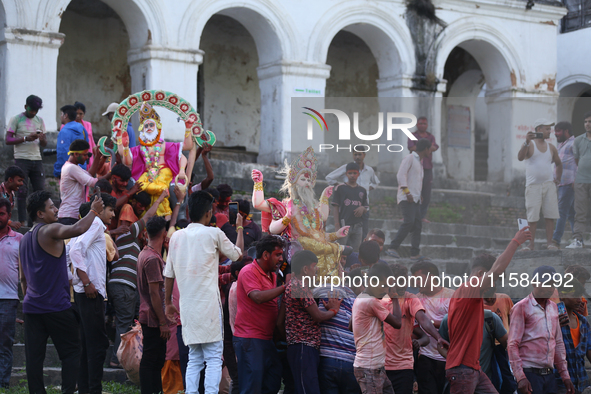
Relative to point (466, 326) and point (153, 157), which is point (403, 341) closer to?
point (466, 326)

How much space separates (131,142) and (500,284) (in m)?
4.82

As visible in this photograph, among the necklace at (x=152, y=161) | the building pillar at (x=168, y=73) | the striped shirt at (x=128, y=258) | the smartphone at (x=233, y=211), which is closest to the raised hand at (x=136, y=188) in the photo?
the necklace at (x=152, y=161)

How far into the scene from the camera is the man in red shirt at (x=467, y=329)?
5623 millimetres

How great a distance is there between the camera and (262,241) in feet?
19.0

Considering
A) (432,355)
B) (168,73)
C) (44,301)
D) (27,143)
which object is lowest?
(432,355)

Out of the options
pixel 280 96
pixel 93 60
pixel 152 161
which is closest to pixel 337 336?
pixel 152 161

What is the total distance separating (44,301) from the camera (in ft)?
19.9

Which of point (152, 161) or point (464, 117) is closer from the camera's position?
point (152, 161)

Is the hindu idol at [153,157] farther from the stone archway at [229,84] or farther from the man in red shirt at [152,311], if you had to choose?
the stone archway at [229,84]

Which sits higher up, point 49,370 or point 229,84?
point 229,84

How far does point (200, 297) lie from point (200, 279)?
129 millimetres

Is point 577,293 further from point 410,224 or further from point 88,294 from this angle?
point 88,294

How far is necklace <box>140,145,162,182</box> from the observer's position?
27.7 ft

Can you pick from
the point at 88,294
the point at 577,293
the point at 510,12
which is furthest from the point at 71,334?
the point at 510,12
